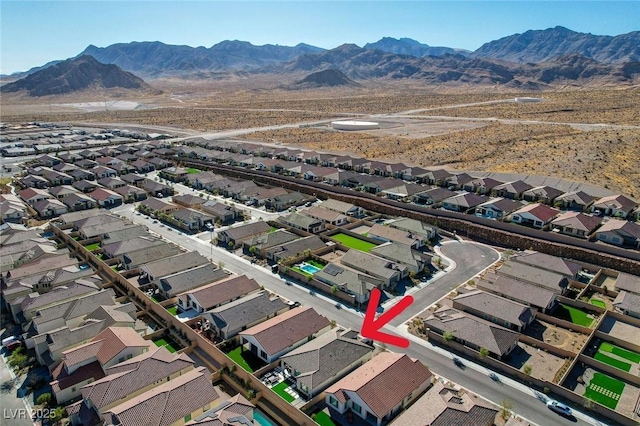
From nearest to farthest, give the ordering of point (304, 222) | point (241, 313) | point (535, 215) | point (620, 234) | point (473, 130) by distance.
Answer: point (241, 313), point (620, 234), point (535, 215), point (304, 222), point (473, 130)

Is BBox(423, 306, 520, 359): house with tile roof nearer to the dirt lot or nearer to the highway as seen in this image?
the highway

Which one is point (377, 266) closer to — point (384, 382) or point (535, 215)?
point (384, 382)

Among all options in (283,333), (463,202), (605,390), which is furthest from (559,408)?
(463,202)

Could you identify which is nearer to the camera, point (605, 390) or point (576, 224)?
point (605, 390)

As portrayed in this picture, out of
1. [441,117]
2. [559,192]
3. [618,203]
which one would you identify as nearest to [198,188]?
[559,192]

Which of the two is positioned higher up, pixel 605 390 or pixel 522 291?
pixel 522 291

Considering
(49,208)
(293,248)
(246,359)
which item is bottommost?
(246,359)

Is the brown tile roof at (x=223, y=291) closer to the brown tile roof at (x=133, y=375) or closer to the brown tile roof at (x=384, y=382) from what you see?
the brown tile roof at (x=133, y=375)

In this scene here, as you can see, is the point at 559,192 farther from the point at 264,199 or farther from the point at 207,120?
the point at 207,120
